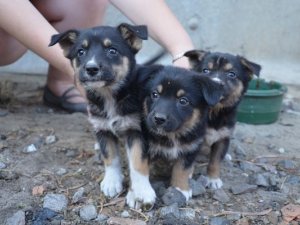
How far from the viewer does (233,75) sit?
127 inches

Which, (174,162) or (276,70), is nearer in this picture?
(174,162)

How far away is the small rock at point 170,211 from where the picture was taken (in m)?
2.66

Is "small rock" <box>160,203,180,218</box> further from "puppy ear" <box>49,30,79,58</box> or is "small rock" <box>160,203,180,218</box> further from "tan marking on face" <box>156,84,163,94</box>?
"puppy ear" <box>49,30,79,58</box>

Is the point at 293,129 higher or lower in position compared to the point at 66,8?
lower

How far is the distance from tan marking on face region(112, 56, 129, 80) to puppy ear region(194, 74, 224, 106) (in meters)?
0.42

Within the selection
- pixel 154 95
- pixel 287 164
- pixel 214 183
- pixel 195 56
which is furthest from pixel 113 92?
pixel 287 164

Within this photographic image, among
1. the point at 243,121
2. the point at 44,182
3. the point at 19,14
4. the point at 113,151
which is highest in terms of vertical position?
the point at 19,14

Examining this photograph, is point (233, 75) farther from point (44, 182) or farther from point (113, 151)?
point (44, 182)

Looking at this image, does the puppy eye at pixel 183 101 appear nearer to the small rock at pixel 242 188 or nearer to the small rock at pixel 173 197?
the small rock at pixel 173 197

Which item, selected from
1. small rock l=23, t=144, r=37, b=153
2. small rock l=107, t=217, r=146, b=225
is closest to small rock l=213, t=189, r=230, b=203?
small rock l=107, t=217, r=146, b=225

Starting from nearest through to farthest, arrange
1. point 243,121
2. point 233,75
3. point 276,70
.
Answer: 1. point 233,75
2. point 243,121
3. point 276,70

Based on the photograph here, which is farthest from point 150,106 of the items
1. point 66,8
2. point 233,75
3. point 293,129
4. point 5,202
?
point 293,129

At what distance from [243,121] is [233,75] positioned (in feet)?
4.57

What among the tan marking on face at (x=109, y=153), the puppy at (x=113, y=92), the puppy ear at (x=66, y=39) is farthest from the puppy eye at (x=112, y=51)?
the tan marking on face at (x=109, y=153)
